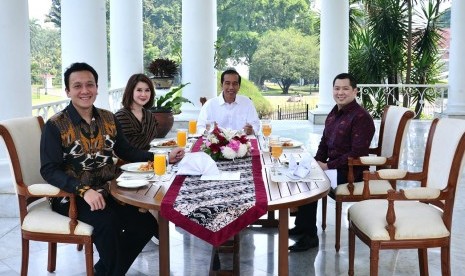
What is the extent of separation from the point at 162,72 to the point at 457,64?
16.5 ft

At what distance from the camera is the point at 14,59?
4.44 m

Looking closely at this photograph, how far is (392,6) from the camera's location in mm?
12703

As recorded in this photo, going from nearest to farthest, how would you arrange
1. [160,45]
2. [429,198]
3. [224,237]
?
1. [224,237]
2. [429,198]
3. [160,45]

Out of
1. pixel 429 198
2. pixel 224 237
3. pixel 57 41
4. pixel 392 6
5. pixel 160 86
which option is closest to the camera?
pixel 224 237

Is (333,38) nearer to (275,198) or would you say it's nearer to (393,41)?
(393,41)

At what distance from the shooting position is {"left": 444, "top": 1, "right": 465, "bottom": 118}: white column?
9500 mm

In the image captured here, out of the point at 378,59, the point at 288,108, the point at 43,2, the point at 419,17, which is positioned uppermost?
the point at 43,2

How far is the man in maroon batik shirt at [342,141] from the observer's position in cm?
386

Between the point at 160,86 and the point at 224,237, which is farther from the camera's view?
the point at 160,86

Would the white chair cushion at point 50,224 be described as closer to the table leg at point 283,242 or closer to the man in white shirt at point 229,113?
the table leg at point 283,242

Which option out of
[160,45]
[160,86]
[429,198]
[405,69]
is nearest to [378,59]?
[405,69]

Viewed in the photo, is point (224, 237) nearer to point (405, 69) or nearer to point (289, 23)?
point (405, 69)

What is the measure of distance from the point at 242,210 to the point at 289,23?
18578mm

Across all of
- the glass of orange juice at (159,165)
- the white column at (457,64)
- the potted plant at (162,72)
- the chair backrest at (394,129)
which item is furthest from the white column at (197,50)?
the glass of orange juice at (159,165)
